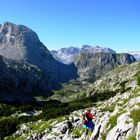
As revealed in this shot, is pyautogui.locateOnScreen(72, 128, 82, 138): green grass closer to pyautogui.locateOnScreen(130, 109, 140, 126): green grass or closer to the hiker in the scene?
the hiker

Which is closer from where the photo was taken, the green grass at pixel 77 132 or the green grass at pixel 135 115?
the green grass at pixel 135 115

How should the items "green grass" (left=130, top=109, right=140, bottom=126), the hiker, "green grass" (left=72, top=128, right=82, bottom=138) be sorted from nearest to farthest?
"green grass" (left=130, top=109, right=140, bottom=126) → the hiker → "green grass" (left=72, top=128, right=82, bottom=138)

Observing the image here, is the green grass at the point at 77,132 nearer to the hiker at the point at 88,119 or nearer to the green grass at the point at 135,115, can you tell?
the hiker at the point at 88,119

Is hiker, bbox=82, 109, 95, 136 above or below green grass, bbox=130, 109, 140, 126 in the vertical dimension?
below

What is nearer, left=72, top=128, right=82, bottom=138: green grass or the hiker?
the hiker

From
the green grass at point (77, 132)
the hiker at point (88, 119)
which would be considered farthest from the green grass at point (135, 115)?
the green grass at point (77, 132)

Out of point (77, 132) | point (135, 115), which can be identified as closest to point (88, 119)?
point (135, 115)

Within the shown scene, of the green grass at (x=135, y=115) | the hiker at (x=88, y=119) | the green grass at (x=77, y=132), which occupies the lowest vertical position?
the green grass at (x=77, y=132)

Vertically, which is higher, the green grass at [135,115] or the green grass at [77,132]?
the green grass at [135,115]

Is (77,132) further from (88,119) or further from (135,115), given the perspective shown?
(135,115)

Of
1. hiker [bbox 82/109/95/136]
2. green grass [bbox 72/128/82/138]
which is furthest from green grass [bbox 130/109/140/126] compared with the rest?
green grass [bbox 72/128/82/138]

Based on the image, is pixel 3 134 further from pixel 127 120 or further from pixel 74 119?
pixel 127 120

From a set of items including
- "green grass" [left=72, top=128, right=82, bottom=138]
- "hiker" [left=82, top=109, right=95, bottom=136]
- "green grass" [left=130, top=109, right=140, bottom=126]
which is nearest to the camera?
"green grass" [left=130, top=109, right=140, bottom=126]

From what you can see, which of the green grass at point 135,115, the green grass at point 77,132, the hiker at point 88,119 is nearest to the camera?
the green grass at point 135,115
